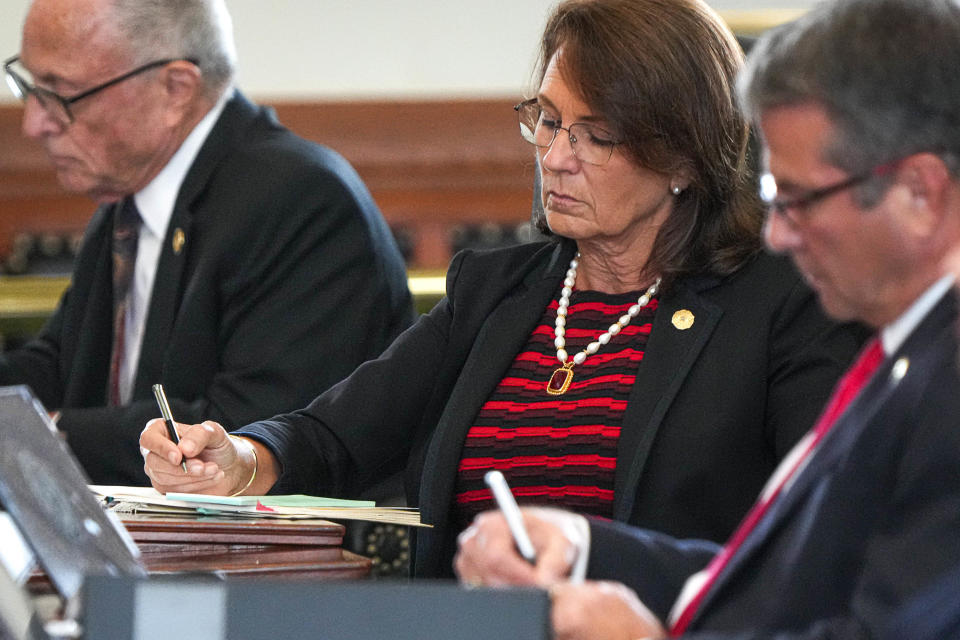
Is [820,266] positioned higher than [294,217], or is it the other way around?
[820,266]

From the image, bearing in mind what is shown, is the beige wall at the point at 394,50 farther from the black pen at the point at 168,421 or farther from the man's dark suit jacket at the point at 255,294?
the black pen at the point at 168,421

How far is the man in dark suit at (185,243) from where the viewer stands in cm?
207

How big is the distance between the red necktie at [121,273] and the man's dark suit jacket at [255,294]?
127mm

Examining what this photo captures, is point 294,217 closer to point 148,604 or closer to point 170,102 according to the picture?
point 170,102

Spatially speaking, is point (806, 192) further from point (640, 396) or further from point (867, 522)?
point (640, 396)

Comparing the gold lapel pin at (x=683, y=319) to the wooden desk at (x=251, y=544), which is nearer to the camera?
the wooden desk at (x=251, y=544)

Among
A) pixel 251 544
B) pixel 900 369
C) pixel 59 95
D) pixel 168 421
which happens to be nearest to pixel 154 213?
pixel 59 95

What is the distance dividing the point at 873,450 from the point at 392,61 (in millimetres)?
3182

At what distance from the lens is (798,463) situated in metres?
0.99

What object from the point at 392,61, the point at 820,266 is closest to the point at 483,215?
the point at 392,61

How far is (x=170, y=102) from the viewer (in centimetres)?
229

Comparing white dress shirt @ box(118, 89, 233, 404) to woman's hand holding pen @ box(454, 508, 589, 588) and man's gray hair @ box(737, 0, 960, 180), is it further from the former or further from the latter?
man's gray hair @ box(737, 0, 960, 180)

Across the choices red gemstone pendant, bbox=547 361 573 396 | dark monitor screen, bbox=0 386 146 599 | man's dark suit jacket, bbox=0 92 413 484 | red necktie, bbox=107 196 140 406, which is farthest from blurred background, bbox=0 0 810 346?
dark monitor screen, bbox=0 386 146 599

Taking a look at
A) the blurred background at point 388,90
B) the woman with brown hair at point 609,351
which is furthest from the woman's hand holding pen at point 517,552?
the blurred background at point 388,90
